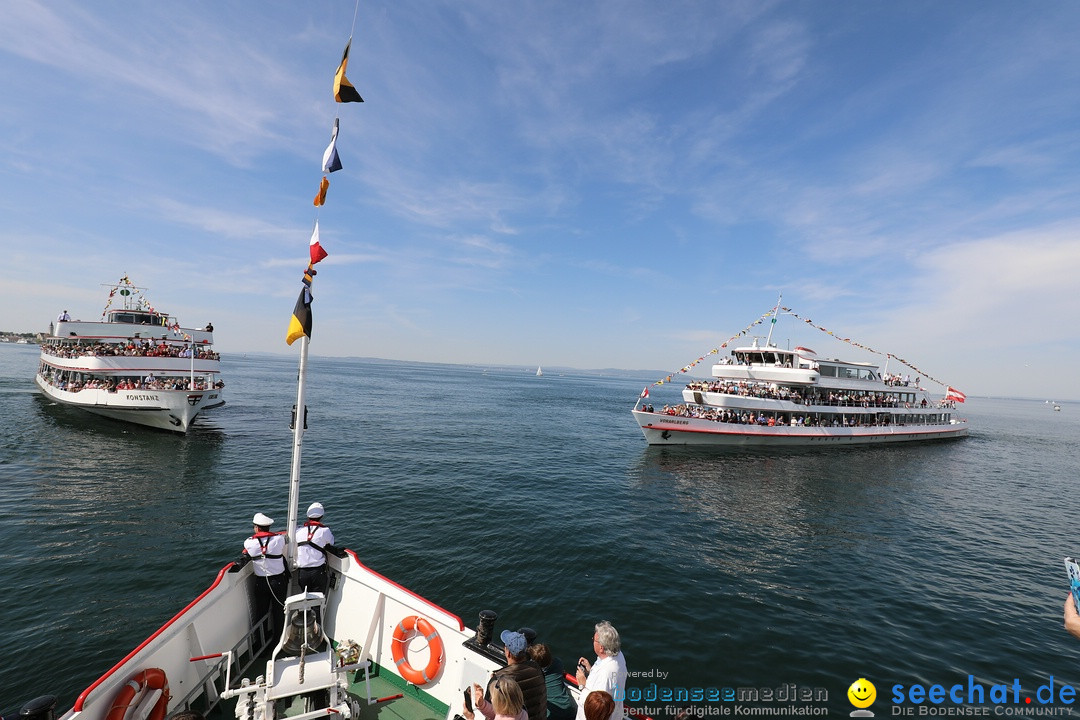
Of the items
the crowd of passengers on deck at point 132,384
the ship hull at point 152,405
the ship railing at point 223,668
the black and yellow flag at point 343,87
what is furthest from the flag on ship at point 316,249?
the crowd of passengers on deck at point 132,384

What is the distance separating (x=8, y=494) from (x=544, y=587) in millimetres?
22449

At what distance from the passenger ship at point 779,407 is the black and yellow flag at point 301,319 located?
2735cm

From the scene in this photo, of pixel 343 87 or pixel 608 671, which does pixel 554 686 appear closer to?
pixel 608 671

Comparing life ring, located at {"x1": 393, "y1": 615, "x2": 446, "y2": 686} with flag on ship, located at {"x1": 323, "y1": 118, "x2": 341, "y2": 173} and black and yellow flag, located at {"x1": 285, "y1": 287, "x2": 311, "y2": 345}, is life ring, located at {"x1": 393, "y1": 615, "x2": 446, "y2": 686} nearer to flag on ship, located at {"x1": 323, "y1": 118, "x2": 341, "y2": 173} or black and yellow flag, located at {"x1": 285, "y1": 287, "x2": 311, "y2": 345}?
black and yellow flag, located at {"x1": 285, "y1": 287, "x2": 311, "y2": 345}

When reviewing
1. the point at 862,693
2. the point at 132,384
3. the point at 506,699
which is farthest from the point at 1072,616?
the point at 132,384

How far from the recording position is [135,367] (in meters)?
31.9

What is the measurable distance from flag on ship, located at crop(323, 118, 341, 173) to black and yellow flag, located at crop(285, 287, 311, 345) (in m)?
2.15

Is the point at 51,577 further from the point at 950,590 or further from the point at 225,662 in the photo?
the point at 950,590

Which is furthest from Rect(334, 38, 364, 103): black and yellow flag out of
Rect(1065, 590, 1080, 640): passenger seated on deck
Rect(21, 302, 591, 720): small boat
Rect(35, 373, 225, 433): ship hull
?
Rect(35, 373, 225, 433): ship hull

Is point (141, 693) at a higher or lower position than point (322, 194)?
lower

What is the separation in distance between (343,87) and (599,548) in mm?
15018

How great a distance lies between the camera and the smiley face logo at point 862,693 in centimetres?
880

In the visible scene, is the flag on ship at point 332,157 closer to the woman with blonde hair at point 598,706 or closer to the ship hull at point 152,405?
the woman with blonde hair at point 598,706

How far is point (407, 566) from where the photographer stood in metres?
13.3
